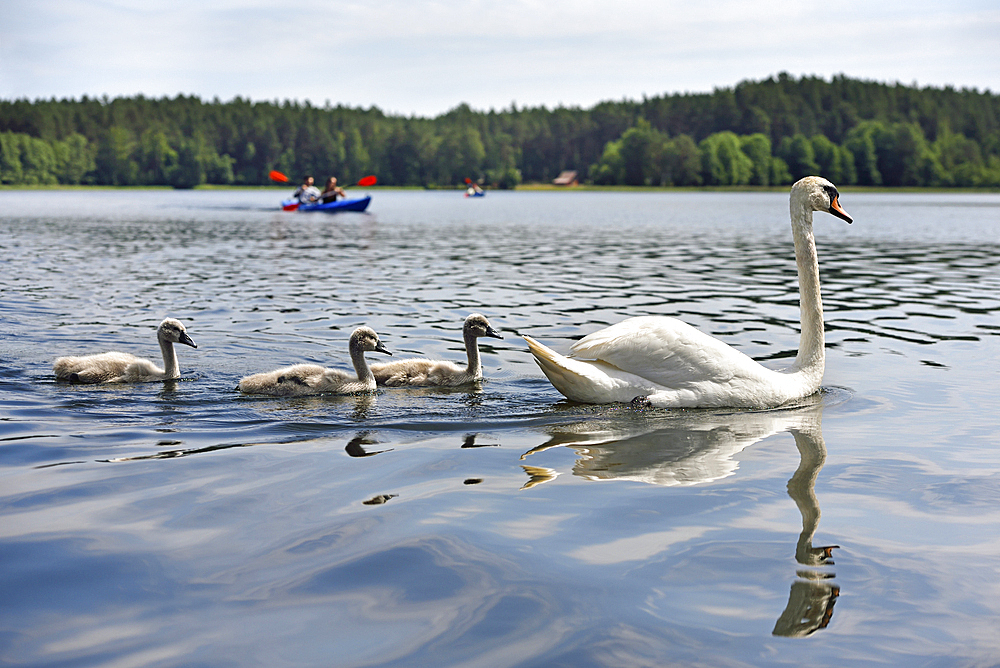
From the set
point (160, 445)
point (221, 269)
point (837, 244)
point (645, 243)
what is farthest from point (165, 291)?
point (837, 244)

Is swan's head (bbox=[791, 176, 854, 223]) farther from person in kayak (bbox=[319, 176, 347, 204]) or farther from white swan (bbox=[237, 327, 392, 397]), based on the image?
person in kayak (bbox=[319, 176, 347, 204])

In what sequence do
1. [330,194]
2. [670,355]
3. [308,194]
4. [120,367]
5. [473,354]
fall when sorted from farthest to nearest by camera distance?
[308,194] < [330,194] < [473,354] < [120,367] < [670,355]

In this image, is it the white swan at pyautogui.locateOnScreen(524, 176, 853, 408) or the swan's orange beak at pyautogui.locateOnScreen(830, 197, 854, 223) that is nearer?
the white swan at pyautogui.locateOnScreen(524, 176, 853, 408)

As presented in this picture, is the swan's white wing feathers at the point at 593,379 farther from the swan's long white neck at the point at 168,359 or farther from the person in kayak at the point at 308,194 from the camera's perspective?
the person in kayak at the point at 308,194

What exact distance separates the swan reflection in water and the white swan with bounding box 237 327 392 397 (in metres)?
2.37

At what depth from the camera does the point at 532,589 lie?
4.42m

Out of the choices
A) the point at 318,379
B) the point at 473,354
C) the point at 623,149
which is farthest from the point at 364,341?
the point at 623,149

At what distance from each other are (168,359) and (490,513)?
5.30 meters

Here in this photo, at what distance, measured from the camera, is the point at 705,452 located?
22.5 feet

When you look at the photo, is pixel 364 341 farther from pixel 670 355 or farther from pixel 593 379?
pixel 670 355

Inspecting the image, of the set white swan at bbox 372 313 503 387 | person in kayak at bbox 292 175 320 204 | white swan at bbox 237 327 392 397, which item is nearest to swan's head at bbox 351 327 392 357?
white swan at bbox 237 327 392 397

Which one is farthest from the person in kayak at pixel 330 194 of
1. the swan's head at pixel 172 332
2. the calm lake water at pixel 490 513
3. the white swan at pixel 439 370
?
the white swan at pixel 439 370

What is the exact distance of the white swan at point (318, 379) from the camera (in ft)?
28.9

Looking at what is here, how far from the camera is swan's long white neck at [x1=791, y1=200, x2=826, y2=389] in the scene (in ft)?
28.2
